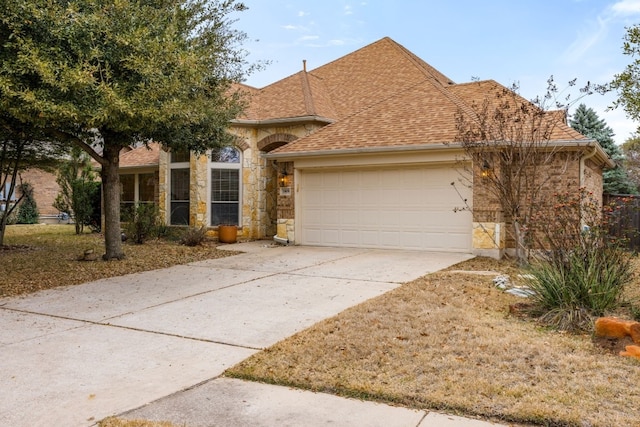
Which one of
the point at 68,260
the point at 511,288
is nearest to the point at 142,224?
the point at 68,260

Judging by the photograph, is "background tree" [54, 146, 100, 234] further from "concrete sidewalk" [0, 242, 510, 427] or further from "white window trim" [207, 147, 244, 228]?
"concrete sidewalk" [0, 242, 510, 427]

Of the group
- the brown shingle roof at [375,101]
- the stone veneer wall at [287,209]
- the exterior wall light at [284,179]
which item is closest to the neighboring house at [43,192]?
the brown shingle roof at [375,101]

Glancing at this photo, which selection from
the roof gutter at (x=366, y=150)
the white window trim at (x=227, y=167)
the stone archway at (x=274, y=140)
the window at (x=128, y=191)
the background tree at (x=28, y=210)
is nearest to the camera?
the roof gutter at (x=366, y=150)

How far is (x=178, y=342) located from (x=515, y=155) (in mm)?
7398

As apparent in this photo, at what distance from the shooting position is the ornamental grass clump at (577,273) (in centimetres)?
569

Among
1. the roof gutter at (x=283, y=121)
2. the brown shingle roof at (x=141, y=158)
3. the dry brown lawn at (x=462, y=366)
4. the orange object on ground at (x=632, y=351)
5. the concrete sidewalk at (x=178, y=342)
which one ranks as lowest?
the concrete sidewalk at (x=178, y=342)

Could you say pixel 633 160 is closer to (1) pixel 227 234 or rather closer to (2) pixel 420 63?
(2) pixel 420 63

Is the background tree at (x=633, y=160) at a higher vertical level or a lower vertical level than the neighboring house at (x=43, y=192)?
higher

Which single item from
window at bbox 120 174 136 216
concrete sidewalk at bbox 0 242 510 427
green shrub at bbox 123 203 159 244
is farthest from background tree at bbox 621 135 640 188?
window at bbox 120 174 136 216

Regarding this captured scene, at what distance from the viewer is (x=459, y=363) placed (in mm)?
4293

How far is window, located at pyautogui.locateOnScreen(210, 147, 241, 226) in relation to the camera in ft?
49.6

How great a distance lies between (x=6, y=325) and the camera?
6.05 metres

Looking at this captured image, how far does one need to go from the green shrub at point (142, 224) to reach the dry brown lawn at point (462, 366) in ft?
32.4

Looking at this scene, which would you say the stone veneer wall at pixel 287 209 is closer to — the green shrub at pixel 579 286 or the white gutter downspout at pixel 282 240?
the white gutter downspout at pixel 282 240
